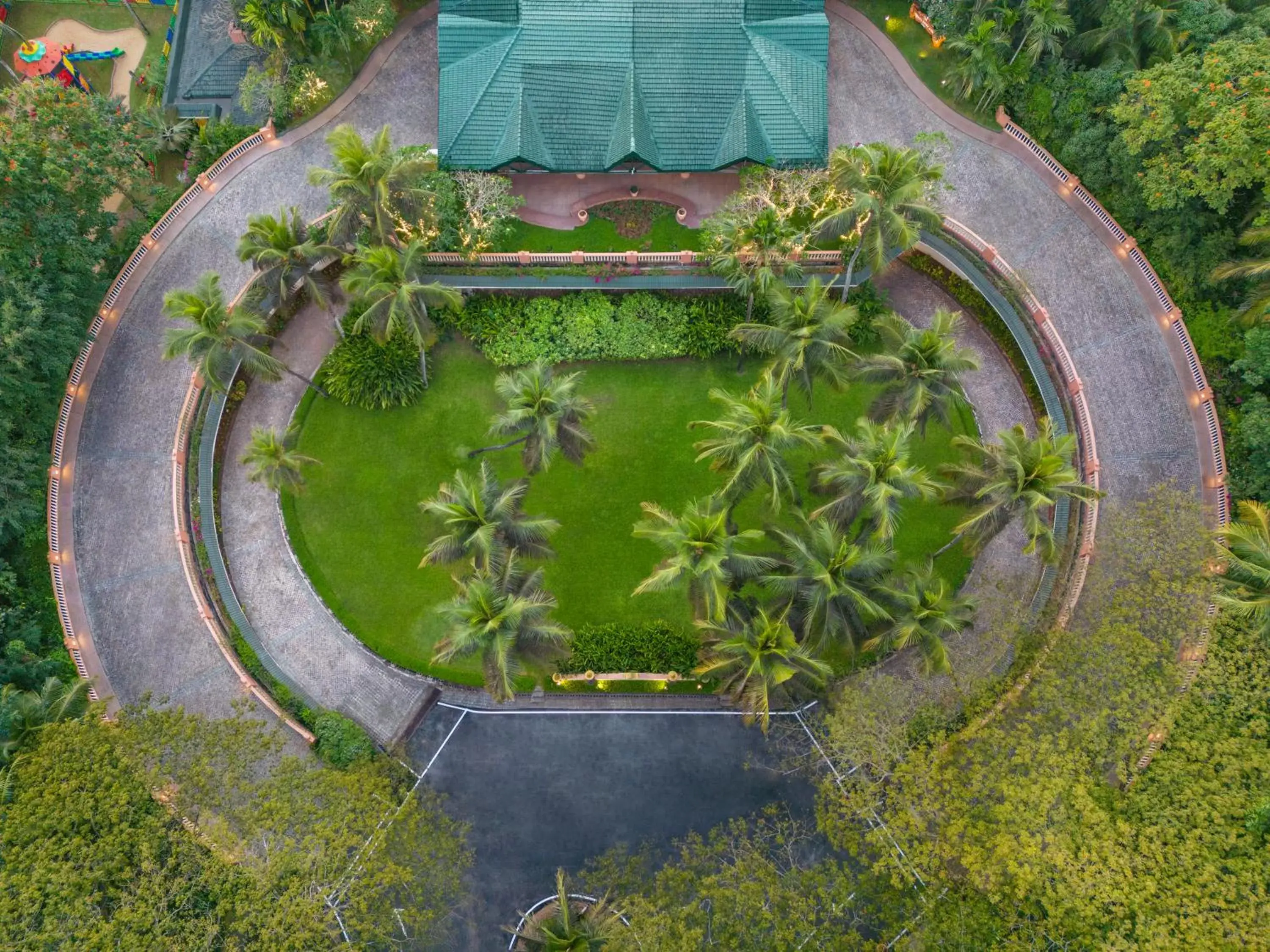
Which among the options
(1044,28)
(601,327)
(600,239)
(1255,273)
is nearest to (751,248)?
(601,327)

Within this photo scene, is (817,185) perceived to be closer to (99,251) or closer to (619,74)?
(619,74)

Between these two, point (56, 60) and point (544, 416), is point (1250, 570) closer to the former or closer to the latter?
point (544, 416)

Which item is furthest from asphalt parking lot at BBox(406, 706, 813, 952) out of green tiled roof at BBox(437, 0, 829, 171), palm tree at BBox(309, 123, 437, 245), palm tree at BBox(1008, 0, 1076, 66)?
palm tree at BBox(1008, 0, 1076, 66)

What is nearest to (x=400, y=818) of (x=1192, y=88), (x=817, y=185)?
(x=817, y=185)

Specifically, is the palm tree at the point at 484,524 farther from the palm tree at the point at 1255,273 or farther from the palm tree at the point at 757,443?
the palm tree at the point at 1255,273

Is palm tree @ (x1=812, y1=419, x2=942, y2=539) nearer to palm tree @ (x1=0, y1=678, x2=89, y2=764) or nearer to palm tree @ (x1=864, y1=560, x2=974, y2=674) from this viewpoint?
palm tree @ (x1=864, y1=560, x2=974, y2=674)

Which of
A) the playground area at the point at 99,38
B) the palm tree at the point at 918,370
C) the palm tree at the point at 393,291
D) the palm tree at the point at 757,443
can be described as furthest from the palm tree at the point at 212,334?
the palm tree at the point at 918,370

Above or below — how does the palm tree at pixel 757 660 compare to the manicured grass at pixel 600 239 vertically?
below
